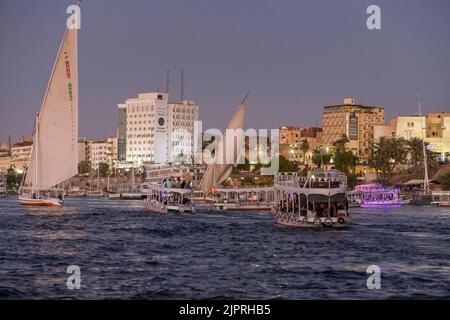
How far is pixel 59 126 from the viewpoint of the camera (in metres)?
104

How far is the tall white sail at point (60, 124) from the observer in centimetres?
10119

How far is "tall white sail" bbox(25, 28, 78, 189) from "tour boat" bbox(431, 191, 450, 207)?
6062 cm

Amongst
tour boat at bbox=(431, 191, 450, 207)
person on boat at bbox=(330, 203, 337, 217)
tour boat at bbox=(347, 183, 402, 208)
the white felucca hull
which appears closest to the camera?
person on boat at bbox=(330, 203, 337, 217)

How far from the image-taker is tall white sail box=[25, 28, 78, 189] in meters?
101

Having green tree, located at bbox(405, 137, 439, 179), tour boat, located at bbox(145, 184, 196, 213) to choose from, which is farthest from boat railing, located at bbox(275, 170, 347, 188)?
green tree, located at bbox(405, 137, 439, 179)

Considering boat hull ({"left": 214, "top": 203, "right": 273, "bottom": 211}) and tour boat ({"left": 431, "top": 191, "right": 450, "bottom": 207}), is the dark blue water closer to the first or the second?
boat hull ({"left": 214, "top": 203, "right": 273, "bottom": 211})

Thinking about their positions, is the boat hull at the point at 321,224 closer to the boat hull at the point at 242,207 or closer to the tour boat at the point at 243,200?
the tour boat at the point at 243,200

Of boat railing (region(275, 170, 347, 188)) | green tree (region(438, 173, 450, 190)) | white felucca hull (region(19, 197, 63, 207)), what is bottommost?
white felucca hull (region(19, 197, 63, 207))

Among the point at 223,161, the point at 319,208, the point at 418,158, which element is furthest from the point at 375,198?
the point at 319,208

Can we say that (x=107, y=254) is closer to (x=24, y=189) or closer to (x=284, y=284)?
(x=284, y=284)

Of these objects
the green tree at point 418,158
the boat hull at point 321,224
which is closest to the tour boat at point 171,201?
the boat hull at point 321,224

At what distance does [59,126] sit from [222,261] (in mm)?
61176

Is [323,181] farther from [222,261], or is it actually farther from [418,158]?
[418,158]

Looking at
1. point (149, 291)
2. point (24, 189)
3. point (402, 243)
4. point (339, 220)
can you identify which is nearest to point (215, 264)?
point (149, 291)
